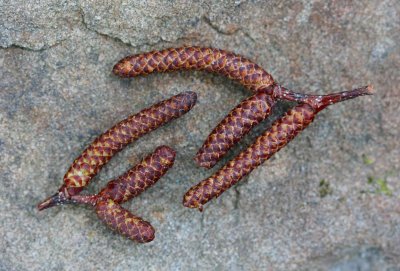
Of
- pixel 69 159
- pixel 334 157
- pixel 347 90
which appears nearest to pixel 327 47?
pixel 347 90

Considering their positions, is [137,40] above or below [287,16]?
below

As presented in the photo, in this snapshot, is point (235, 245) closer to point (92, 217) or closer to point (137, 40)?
point (92, 217)

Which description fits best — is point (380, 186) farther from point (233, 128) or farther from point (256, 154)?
point (233, 128)

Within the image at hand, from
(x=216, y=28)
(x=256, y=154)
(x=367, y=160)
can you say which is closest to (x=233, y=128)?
(x=256, y=154)

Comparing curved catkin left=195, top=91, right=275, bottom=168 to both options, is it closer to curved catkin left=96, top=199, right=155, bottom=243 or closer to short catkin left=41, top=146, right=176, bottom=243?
short catkin left=41, top=146, right=176, bottom=243

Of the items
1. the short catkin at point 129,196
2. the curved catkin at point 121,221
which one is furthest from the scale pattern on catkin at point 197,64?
the curved catkin at point 121,221

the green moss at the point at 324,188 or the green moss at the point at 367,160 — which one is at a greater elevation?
the green moss at the point at 367,160

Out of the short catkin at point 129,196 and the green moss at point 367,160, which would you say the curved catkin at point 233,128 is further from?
the green moss at point 367,160
